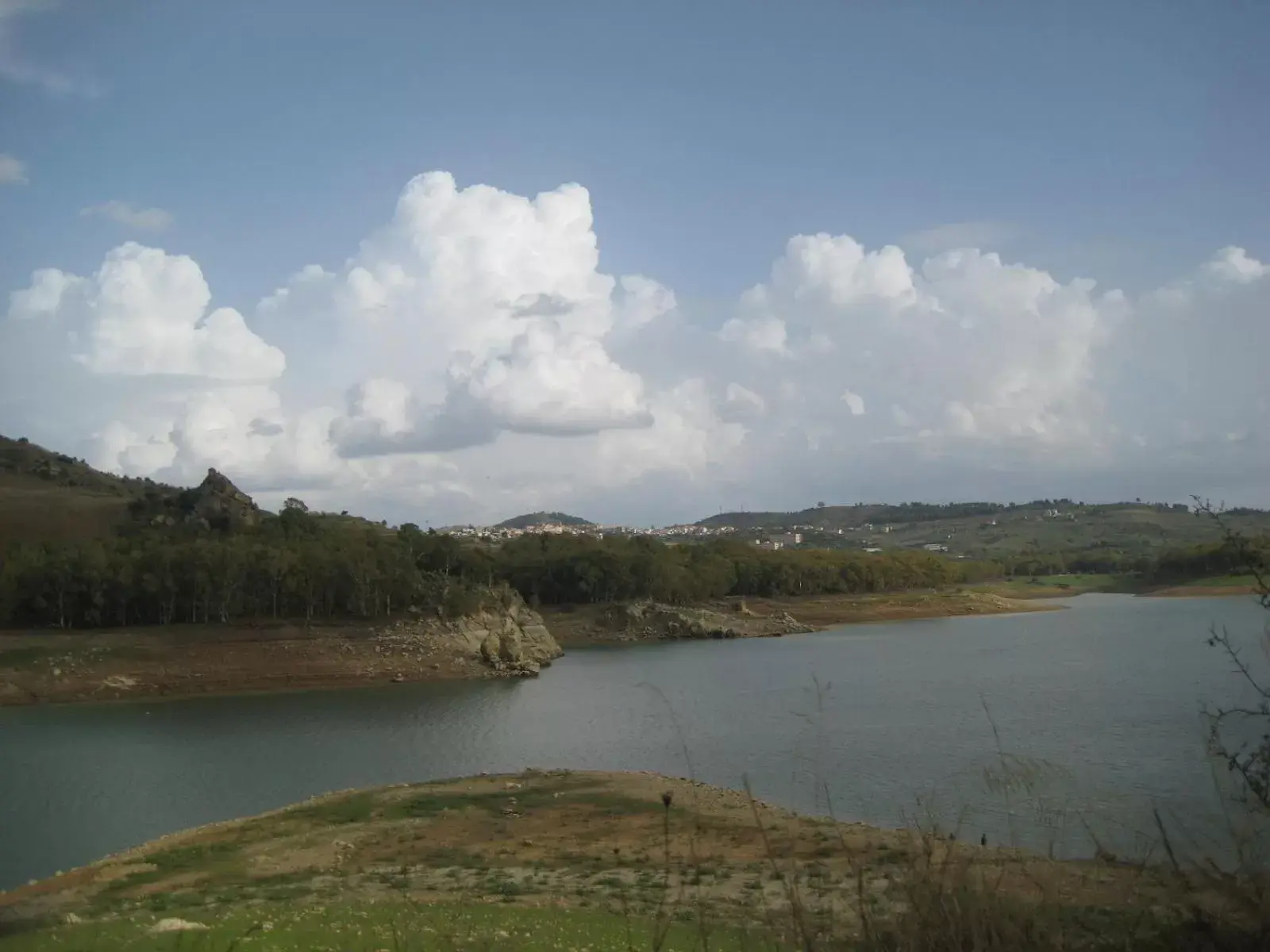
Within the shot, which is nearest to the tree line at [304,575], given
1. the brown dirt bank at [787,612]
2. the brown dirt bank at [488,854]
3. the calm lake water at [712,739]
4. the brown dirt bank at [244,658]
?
the brown dirt bank at [244,658]

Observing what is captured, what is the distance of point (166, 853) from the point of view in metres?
22.5

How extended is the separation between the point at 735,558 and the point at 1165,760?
92.9 m

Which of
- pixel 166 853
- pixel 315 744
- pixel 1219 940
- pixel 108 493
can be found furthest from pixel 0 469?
pixel 1219 940

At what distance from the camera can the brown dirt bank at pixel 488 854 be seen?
645 inches

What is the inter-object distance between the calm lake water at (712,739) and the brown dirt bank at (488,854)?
1.76 meters

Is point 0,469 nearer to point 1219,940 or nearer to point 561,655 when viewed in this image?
point 561,655

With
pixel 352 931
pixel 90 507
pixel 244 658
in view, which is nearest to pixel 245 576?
pixel 244 658

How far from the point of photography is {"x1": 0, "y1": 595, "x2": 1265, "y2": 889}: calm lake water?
24.3 m

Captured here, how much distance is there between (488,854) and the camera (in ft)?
69.3

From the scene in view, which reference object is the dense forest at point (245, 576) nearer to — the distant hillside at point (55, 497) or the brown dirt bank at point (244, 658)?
the brown dirt bank at point (244, 658)

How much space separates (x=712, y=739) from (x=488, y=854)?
1641 centimetres

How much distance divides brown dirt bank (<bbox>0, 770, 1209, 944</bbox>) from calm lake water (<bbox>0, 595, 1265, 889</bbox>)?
1757 mm

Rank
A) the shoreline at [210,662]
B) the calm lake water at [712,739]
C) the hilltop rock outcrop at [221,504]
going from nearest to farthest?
1. the calm lake water at [712,739]
2. the shoreline at [210,662]
3. the hilltop rock outcrop at [221,504]

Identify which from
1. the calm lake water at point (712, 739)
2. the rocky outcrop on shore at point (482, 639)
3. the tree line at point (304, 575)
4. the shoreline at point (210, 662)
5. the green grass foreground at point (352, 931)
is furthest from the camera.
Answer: the tree line at point (304, 575)
